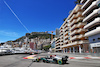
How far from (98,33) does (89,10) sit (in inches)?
377

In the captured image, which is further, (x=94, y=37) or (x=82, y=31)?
(x=82, y=31)

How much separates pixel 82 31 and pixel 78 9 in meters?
10.2

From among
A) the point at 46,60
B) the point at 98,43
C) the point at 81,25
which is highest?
the point at 81,25

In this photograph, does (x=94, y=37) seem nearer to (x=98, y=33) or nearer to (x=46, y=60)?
(x=98, y=33)

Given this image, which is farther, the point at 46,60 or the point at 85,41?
the point at 85,41

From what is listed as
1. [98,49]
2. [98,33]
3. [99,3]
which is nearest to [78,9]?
[99,3]

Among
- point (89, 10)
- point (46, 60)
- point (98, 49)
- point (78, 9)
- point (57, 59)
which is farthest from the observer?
point (78, 9)

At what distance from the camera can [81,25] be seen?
1446 inches

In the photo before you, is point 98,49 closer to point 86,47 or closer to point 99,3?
point 86,47

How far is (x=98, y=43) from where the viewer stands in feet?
85.4

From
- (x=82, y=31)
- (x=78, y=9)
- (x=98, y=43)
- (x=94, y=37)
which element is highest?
(x=78, y=9)

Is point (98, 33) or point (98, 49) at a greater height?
point (98, 33)

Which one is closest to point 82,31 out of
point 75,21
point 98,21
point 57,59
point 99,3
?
point 75,21

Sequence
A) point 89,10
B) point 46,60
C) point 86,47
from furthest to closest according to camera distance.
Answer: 1. point 86,47
2. point 89,10
3. point 46,60
